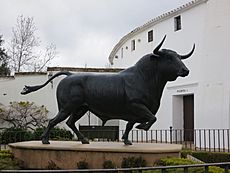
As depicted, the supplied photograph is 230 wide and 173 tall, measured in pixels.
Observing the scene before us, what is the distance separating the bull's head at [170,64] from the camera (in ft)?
26.0

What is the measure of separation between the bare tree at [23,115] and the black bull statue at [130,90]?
12.7 metres

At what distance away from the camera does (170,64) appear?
316 inches

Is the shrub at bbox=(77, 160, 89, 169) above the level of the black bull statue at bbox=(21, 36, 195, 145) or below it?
below

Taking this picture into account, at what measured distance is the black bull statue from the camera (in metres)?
8.01

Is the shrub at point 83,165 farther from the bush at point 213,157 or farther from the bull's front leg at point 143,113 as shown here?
the bush at point 213,157

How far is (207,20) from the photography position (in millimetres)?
17812

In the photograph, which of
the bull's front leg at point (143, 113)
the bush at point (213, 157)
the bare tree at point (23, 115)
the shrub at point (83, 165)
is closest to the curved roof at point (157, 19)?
the bare tree at point (23, 115)

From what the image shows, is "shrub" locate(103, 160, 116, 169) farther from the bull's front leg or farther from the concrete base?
the bull's front leg

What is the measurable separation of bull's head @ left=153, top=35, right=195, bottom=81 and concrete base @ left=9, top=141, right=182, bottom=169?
1490mm

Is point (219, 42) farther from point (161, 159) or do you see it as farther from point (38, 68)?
point (38, 68)

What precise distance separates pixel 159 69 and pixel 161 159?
1796mm

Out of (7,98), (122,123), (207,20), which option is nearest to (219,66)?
(207,20)

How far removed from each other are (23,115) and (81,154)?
1344 centimetres

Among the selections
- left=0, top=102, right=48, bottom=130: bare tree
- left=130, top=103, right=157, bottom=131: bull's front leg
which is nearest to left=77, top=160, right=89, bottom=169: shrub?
left=130, top=103, right=157, bottom=131: bull's front leg
